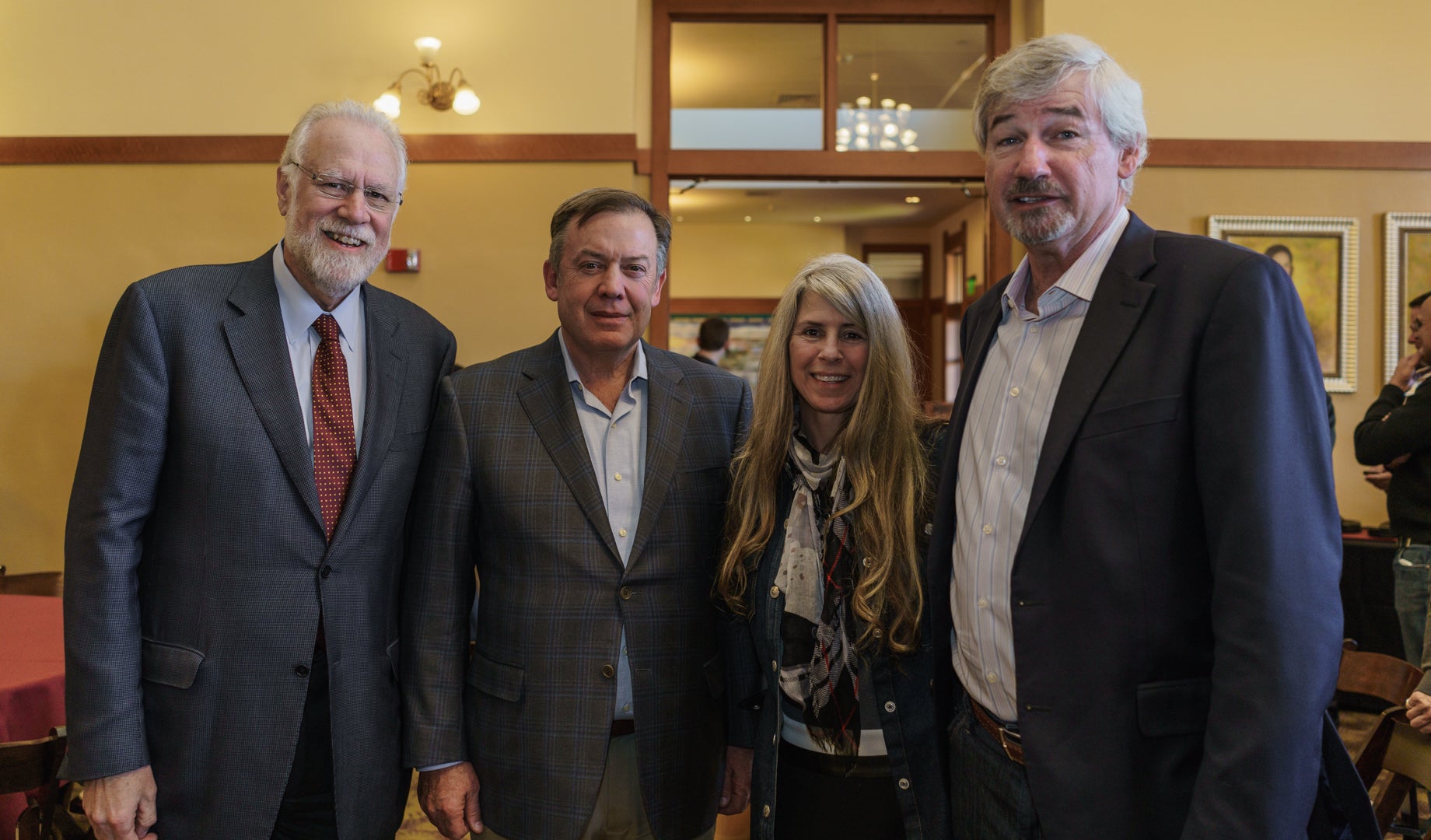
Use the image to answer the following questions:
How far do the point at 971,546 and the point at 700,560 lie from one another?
62cm

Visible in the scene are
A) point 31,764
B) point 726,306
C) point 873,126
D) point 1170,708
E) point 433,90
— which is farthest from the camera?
point 726,306


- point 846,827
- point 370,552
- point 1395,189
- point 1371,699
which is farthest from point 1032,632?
point 1395,189

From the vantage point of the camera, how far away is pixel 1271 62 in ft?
19.1

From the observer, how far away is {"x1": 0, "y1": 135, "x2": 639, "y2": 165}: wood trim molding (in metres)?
5.77

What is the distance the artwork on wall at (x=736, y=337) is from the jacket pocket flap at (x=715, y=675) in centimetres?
1031

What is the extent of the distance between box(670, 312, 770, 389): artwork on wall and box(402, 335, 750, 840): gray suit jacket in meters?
10.3

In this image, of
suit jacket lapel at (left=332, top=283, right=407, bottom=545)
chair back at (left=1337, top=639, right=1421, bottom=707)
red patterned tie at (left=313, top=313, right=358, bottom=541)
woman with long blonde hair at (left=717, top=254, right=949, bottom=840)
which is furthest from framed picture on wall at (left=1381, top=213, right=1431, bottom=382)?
red patterned tie at (left=313, top=313, right=358, bottom=541)

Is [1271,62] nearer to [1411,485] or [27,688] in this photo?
[1411,485]

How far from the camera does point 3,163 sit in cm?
584

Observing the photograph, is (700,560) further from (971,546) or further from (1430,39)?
(1430,39)

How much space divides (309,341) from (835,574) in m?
1.17

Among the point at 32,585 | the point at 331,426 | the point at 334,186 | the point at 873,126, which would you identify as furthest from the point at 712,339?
the point at 331,426

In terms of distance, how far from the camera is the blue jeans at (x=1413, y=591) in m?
3.77

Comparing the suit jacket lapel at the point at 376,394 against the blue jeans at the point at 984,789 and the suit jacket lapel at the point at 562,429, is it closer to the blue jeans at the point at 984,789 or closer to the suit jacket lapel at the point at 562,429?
the suit jacket lapel at the point at 562,429
